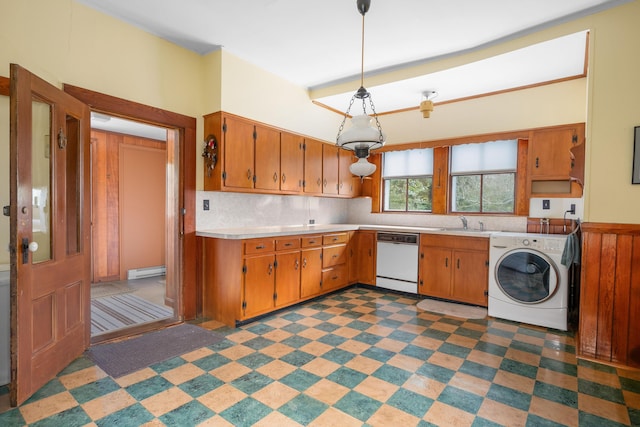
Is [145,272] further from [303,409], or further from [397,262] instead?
[303,409]

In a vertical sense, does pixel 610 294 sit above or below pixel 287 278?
above

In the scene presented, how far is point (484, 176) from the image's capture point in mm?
4559

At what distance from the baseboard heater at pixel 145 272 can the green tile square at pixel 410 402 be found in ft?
13.8

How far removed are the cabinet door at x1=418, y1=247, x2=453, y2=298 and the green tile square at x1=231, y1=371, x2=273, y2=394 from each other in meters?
2.68

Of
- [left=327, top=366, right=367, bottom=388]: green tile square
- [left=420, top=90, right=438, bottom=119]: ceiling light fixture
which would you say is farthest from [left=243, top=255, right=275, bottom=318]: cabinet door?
[left=420, top=90, right=438, bottom=119]: ceiling light fixture

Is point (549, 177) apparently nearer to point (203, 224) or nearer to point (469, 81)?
point (469, 81)

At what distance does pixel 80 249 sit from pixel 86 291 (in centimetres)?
36

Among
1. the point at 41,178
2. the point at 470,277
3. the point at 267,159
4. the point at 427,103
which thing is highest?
the point at 427,103

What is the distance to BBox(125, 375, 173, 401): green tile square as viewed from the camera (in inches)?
82.8

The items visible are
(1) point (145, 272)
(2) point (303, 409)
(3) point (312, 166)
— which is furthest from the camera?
(1) point (145, 272)

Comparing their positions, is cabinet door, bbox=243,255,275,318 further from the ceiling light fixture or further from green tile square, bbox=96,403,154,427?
the ceiling light fixture

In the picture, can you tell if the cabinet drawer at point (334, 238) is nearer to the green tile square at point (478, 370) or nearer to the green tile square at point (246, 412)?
the green tile square at point (478, 370)

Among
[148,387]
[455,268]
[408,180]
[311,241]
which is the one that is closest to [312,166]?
[311,241]

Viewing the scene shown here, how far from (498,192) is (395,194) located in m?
1.51
